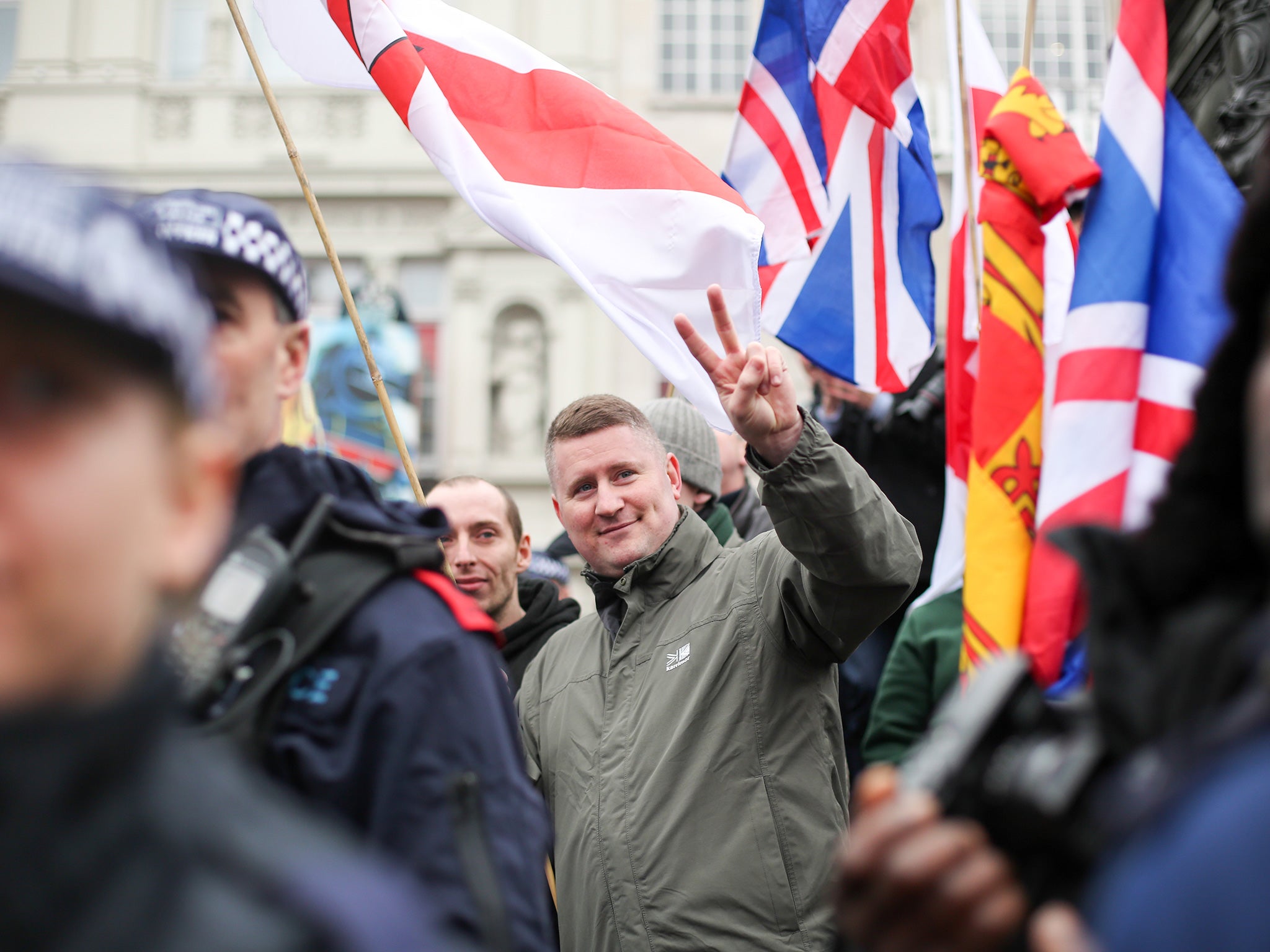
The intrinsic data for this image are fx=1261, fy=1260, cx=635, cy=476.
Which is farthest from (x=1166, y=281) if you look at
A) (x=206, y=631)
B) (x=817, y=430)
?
(x=206, y=631)

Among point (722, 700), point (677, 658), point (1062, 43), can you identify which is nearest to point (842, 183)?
point (677, 658)

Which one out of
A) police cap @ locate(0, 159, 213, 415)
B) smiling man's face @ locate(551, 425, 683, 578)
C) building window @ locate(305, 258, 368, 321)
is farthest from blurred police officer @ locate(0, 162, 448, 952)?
building window @ locate(305, 258, 368, 321)

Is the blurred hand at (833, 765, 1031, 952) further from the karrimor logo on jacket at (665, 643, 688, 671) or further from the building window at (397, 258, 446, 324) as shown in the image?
the building window at (397, 258, 446, 324)

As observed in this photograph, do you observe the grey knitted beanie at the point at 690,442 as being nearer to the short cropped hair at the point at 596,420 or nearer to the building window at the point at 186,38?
the short cropped hair at the point at 596,420

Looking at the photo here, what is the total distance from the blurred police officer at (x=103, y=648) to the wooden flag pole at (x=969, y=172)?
3192 millimetres

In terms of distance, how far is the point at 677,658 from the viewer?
112 inches

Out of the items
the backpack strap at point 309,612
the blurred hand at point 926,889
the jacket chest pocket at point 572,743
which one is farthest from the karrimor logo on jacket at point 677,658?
the blurred hand at point 926,889

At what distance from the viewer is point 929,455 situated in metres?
4.75

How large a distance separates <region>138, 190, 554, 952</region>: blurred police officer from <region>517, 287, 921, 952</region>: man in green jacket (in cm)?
94

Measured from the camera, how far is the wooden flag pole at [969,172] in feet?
13.2

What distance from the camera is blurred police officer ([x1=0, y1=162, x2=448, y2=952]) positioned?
2.69 ft

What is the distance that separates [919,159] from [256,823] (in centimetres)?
409

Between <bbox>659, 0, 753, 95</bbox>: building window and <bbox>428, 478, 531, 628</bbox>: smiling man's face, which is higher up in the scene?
<bbox>659, 0, 753, 95</bbox>: building window

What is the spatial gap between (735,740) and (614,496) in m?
0.73
